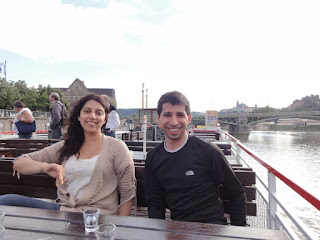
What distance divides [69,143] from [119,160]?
471mm

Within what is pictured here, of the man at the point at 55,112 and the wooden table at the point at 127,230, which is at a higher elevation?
the man at the point at 55,112

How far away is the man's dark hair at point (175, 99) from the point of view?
5.72 ft

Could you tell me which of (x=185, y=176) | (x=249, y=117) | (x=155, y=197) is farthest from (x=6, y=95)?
(x=249, y=117)

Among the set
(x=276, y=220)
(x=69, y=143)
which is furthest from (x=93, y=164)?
(x=276, y=220)

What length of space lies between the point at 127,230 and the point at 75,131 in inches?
43.3

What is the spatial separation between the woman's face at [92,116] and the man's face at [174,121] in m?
0.56

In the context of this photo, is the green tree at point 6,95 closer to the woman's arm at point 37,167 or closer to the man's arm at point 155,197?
the woman's arm at point 37,167

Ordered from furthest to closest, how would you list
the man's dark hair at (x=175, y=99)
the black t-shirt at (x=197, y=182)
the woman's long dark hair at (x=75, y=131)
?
the woman's long dark hair at (x=75, y=131) → the man's dark hair at (x=175, y=99) → the black t-shirt at (x=197, y=182)

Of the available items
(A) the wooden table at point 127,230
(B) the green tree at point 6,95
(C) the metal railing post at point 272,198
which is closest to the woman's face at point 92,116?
(A) the wooden table at point 127,230

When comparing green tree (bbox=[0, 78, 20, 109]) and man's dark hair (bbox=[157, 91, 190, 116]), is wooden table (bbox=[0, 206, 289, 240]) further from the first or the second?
green tree (bbox=[0, 78, 20, 109])

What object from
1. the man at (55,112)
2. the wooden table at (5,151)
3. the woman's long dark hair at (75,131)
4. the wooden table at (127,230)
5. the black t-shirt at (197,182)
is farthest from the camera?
the man at (55,112)

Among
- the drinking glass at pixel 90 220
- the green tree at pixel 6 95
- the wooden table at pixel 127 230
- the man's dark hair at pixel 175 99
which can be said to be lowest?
the wooden table at pixel 127 230

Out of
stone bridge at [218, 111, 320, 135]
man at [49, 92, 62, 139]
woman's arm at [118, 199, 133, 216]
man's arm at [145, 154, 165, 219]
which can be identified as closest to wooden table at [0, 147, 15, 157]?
man at [49, 92, 62, 139]

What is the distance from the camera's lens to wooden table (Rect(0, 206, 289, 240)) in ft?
3.93
